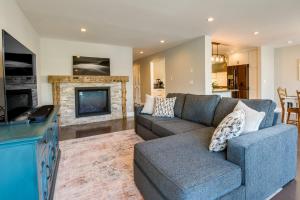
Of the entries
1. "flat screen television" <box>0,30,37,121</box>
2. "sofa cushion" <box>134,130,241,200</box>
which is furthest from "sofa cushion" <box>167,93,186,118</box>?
"flat screen television" <box>0,30,37,121</box>

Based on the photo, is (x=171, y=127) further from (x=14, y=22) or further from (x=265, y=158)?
(x=14, y=22)

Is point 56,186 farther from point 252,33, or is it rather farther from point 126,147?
point 252,33

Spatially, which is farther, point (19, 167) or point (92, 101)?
point (92, 101)

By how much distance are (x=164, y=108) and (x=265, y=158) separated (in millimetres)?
2085

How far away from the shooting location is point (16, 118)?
5.42ft

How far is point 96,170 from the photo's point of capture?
232cm

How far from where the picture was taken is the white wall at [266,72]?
6.50 m

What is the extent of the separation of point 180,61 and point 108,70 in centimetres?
244

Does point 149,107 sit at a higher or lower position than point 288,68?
lower

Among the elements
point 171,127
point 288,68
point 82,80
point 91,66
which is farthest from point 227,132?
point 288,68


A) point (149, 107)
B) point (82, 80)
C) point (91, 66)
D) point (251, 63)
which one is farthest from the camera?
point (251, 63)

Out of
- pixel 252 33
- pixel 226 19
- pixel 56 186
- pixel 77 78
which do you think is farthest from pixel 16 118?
pixel 252 33

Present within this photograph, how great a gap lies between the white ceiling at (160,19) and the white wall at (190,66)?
406 millimetres

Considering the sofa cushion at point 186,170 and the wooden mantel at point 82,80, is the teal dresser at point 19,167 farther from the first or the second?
the wooden mantel at point 82,80
